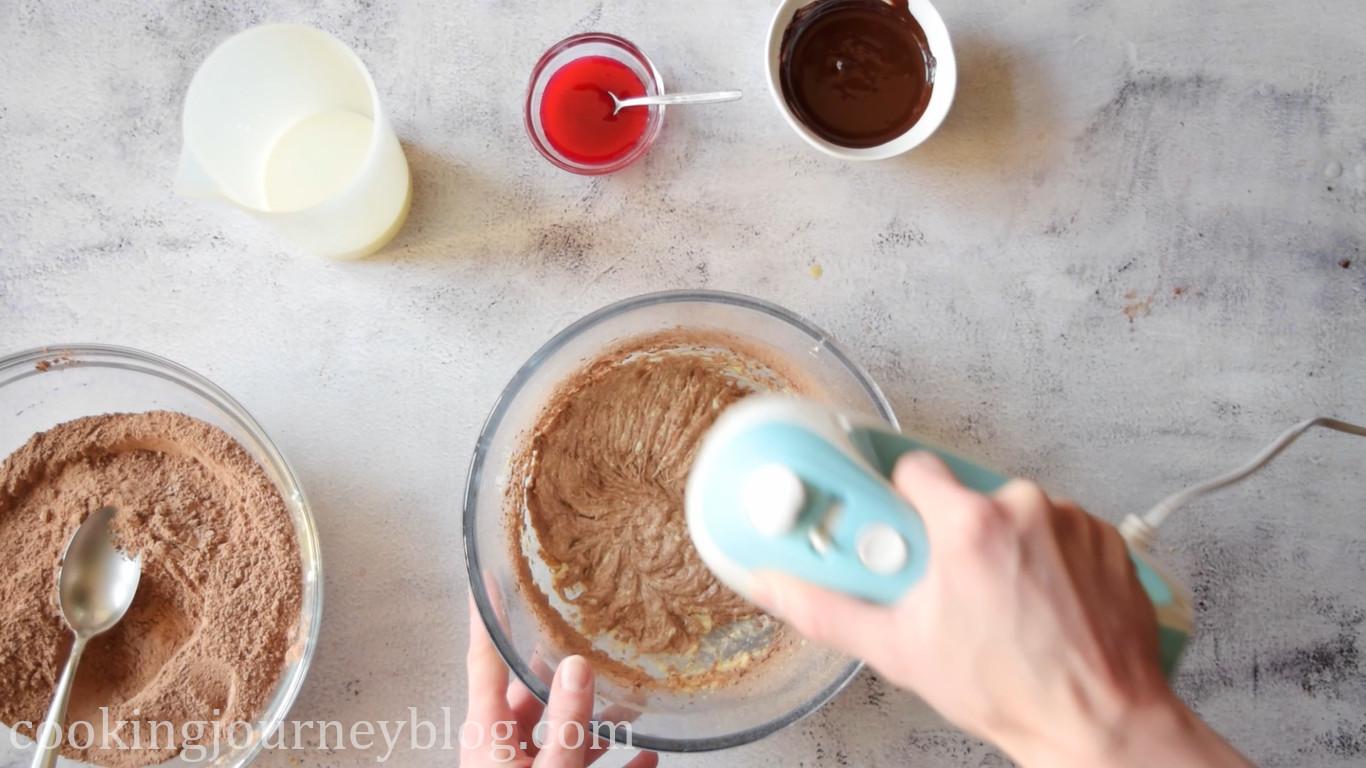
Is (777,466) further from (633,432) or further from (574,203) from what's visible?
(574,203)

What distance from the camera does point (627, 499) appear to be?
1484 millimetres

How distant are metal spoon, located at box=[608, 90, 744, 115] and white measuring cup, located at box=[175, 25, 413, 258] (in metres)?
0.36

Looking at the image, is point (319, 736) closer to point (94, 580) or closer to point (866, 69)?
point (94, 580)

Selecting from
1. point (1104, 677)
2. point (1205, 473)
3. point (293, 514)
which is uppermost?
point (293, 514)

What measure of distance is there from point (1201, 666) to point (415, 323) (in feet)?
4.53

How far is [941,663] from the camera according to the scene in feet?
3.02

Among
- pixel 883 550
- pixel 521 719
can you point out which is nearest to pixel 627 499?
pixel 521 719

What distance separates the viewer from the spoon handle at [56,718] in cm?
132

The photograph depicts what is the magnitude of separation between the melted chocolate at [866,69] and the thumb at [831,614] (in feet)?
2.62

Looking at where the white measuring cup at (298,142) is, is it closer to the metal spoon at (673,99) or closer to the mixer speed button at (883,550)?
the metal spoon at (673,99)

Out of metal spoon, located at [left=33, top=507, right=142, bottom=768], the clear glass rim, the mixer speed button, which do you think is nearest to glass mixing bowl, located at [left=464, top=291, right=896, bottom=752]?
→ the clear glass rim

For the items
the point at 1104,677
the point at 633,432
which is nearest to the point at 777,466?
the point at 1104,677

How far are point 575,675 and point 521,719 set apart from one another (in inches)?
9.3

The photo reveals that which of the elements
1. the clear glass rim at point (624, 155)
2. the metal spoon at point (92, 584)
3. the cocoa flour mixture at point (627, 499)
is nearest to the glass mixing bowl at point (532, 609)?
the cocoa flour mixture at point (627, 499)
